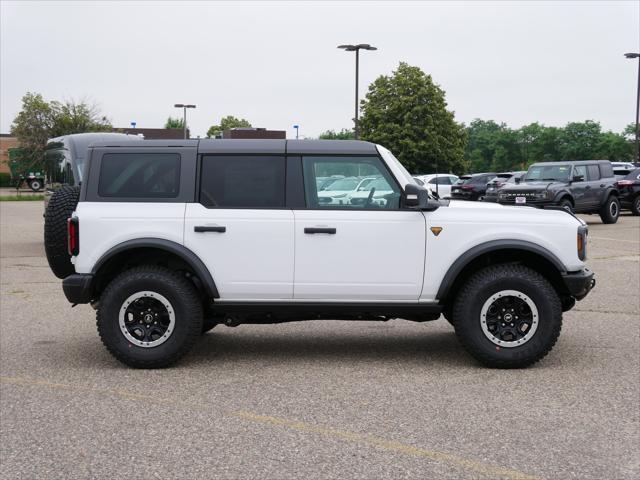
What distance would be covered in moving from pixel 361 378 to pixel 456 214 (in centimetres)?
152

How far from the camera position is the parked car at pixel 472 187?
1479 inches

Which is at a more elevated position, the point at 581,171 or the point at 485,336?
the point at 581,171

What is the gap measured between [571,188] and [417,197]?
708 inches

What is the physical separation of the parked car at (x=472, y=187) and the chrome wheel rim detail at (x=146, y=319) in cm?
3180

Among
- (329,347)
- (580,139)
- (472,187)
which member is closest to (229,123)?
(580,139)

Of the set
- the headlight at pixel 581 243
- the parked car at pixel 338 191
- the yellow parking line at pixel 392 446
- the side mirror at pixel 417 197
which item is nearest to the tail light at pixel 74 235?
the parked car at pixel 338 191

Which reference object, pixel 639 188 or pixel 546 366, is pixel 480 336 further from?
pixel 639 188

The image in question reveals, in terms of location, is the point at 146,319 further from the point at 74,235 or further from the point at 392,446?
the point at 392,446

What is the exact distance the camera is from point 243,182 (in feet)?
21.9

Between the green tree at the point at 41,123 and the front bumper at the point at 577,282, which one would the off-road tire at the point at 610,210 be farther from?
the green tree at the point at 41,123

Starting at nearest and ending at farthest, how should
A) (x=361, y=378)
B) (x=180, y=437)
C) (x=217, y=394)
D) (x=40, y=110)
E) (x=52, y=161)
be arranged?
1. (x=180, y=437)
2. (x=217, y=394)
3. (x=361, y=378)
4. (x=52, y=161)
5. (x=40, y=110)

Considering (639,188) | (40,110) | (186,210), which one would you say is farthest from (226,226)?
(40,110)

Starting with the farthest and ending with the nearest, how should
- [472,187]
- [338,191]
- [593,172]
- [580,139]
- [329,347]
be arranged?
[580,139]
[472,187]
[593,172]
[329,347]
[338,191]

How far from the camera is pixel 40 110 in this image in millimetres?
56875
